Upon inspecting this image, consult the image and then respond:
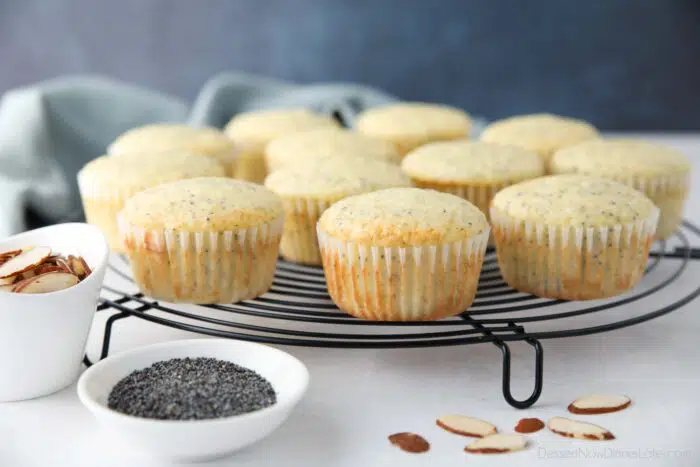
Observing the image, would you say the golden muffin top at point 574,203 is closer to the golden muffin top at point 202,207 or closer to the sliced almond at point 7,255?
the golden muffin top at point 202,207

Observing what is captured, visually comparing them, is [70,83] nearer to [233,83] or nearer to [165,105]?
[165,105]

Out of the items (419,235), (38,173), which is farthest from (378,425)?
(38,173)

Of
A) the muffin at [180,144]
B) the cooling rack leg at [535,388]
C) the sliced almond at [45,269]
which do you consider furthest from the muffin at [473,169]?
the sliced almond at [45,269]

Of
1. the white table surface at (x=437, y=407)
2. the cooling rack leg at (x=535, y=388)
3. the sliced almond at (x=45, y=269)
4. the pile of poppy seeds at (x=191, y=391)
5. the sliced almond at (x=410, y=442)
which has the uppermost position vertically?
the sliced almond at (x=45, y=269)

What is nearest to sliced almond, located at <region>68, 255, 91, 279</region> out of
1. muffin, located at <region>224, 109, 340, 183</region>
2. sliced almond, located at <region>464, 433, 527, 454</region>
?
sliced almond, located at <region>464, 433, 527, 454</region>

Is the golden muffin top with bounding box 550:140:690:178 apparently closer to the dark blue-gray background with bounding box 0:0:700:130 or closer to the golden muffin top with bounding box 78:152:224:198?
the golden muffin top with bounding box 78:152:224:198

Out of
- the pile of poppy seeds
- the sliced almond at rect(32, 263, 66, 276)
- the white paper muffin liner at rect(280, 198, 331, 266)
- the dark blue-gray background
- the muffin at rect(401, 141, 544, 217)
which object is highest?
the dark blue-gray background
